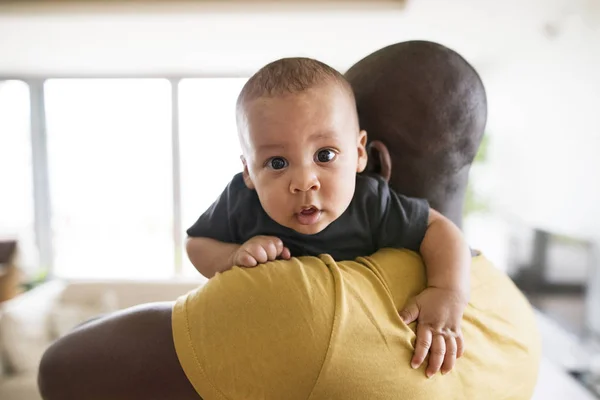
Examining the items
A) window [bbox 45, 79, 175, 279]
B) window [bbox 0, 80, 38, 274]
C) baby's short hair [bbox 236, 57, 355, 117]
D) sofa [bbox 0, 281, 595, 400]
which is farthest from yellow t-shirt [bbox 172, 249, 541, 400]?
window [bbox 0, 80, 38, 274]

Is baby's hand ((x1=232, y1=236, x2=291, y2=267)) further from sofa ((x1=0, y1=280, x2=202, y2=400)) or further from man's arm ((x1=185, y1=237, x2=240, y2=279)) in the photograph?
sofa ((x1=0, y1=280, x2=202, y2=400))

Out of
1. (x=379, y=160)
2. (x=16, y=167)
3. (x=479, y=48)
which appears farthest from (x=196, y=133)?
(x=379, y=160)

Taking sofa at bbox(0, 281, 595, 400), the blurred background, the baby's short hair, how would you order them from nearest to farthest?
the baby's short hair → sofa at bbox(0, 281, 595, 400) → the blurred background

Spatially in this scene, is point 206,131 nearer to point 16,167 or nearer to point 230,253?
point 16,167

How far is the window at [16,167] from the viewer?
5109mm

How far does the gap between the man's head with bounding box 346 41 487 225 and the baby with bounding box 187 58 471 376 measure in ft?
0.25

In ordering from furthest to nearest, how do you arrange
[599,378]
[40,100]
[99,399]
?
[40,100], [599,378], [99,399]

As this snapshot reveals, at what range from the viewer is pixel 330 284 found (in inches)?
21.8

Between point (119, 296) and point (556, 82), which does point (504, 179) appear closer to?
point (556, 82)

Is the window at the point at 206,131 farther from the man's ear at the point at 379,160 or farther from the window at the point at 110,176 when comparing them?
the man's ear at the point at 379,160

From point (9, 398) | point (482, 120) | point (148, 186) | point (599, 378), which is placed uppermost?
point (482, 120)

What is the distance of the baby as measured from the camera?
609 mm

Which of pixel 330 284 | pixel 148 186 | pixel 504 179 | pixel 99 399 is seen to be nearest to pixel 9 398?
pixel 148 186

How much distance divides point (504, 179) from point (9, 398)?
424cm
